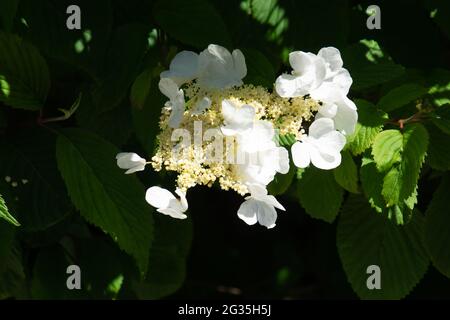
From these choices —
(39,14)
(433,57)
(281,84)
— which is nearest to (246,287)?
(433,57)

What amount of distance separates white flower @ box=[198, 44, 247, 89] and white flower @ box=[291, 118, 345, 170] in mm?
112

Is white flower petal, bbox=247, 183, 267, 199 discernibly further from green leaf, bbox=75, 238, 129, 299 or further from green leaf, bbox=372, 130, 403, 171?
green leaf, bbox=75, 238, 129, 299

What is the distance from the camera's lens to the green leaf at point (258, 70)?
1.20 m

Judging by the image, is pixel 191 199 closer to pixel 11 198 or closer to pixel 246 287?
pixel 246 287

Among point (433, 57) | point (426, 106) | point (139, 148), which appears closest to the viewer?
point (426, 106)

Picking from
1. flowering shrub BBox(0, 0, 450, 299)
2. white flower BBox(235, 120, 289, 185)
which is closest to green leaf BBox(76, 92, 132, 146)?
flowering shrub BBox(0, 0, 450, 299)

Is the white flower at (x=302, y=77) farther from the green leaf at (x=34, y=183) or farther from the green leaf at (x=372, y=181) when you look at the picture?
the green leaf at (x=34, y=183)

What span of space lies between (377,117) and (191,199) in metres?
0.94

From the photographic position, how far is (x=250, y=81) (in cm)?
120

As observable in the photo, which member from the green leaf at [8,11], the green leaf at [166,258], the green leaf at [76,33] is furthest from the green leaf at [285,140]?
the green leaf at [166,258]

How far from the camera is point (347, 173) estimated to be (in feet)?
4.14

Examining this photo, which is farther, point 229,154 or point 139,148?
point 139,148

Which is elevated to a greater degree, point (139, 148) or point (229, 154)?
point (139, 148)

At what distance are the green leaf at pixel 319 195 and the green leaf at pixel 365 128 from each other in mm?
144
